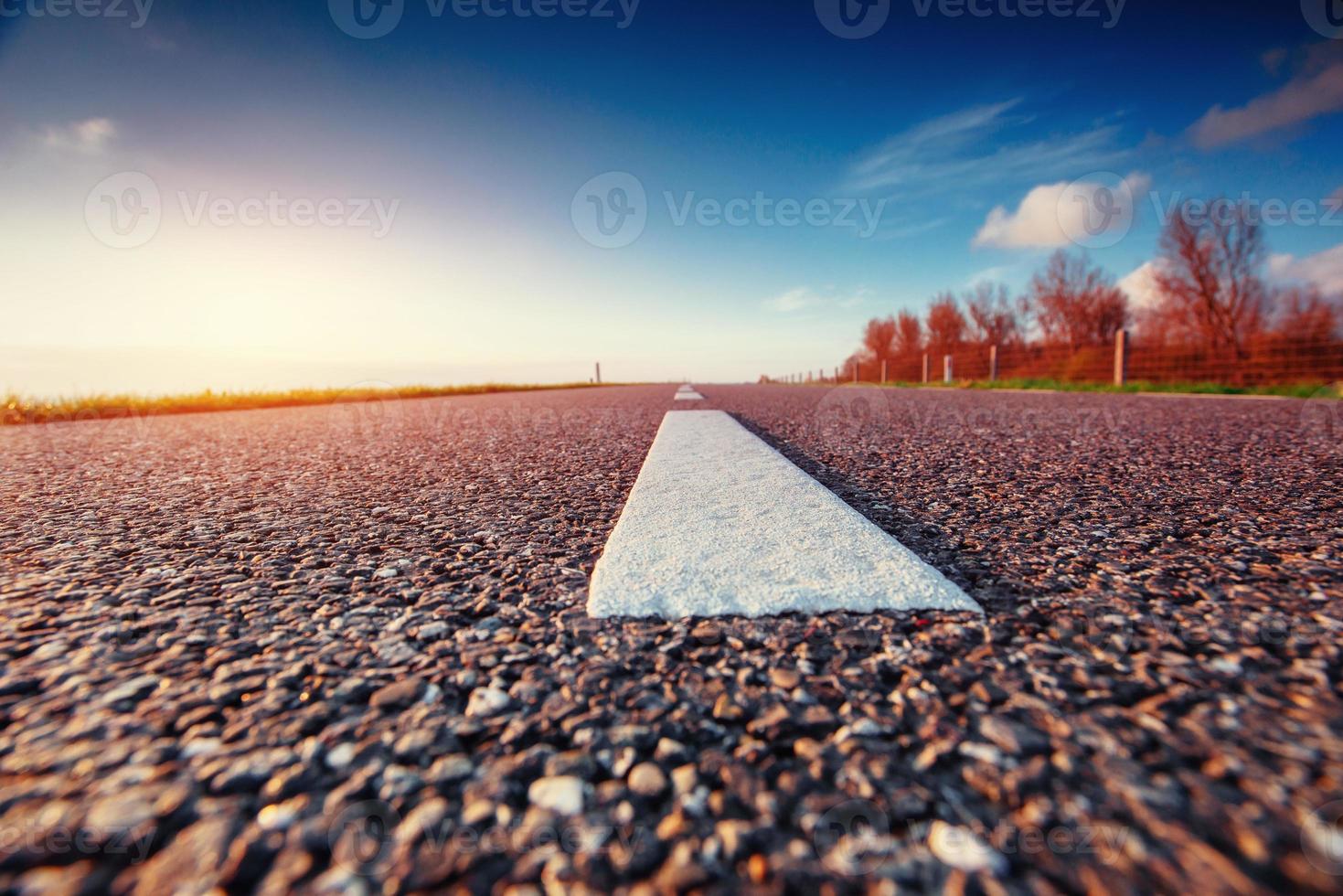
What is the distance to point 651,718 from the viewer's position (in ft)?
2.93

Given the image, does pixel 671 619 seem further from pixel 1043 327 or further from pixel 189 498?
pixel 1043 327

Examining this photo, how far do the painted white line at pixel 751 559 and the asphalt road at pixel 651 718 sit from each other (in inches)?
3.1

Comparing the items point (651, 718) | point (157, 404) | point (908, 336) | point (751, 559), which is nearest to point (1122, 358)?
point (751, 559)

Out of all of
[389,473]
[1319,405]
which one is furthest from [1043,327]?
[389,473]

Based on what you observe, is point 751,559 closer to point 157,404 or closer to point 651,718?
point 651,718

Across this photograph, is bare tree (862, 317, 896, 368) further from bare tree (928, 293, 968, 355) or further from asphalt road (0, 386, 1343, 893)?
asphalt road (0, 386, 1343, 893)

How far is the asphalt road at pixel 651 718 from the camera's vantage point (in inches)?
24.7

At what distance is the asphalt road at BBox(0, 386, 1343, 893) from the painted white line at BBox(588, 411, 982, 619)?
78mm

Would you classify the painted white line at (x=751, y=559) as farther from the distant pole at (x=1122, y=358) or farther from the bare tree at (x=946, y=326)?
the bare tree at (x=946, y=326)

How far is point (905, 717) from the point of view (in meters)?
0.88

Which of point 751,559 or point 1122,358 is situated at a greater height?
point 1122,358

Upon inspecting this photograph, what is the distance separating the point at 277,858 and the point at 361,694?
35cm

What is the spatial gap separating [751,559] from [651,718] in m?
0.76

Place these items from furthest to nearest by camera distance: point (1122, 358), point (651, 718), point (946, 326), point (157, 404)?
point (946, 326)
point (1122, 358)
point (157, 404)
point (651, 718)
